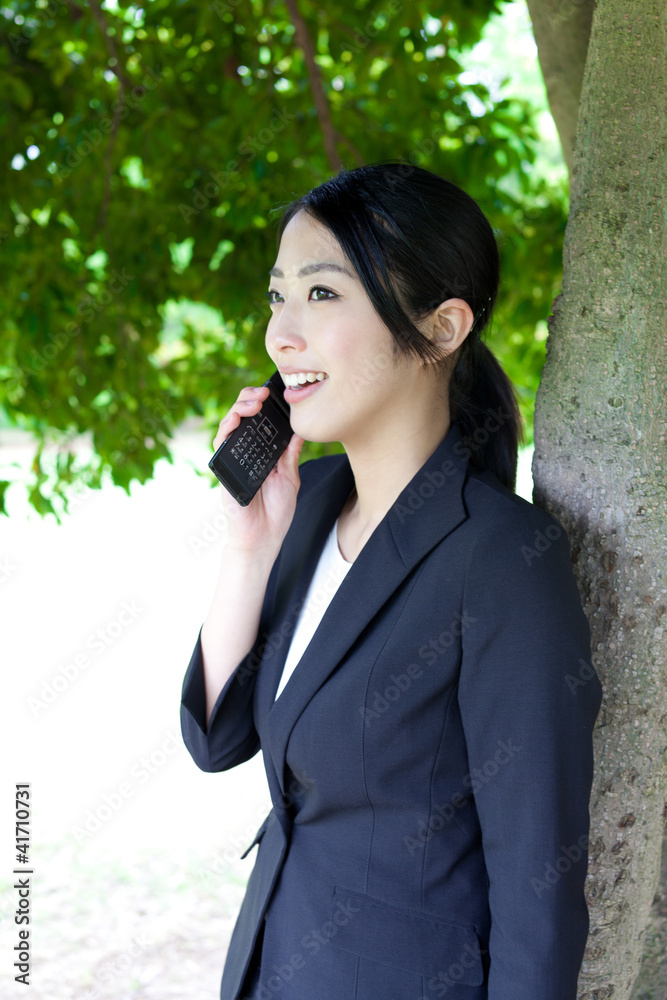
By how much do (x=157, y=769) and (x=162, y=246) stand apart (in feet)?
12.9

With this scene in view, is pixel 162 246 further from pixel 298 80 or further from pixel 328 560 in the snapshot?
pixel 328 560

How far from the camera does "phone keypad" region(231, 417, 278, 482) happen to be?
188 centimetres

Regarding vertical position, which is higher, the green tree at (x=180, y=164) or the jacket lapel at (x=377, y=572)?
the green tree at (x=180, y=164)

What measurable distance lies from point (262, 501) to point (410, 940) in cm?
97

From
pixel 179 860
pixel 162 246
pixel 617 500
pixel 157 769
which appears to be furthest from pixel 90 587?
pixel 617 500

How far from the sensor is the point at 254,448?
191 centimetres

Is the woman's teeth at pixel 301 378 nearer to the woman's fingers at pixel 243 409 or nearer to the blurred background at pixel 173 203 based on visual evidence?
the woman's fingers at pixel 243 409

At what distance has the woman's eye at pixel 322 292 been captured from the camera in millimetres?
1600

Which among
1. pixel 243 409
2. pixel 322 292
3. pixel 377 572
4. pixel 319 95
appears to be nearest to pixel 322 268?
pixel 322 292

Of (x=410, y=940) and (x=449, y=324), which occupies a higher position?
(x=449, y=324)

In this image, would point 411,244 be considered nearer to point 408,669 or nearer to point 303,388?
point 303,388

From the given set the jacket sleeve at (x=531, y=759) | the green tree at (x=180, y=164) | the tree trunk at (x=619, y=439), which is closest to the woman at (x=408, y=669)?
the jacket sleeve at (x=531, y=759)

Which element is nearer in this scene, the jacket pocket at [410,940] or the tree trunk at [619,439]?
the jacket pocket at [410,940]

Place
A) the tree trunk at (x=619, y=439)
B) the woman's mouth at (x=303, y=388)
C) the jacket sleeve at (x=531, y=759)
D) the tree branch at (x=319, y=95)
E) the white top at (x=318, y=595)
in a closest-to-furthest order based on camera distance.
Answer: the jacket sleeve at (x=531, y=759) < the tree trunk at (x=619, y=439) < the woman's mouth at (x=303, y=388) < the white top at (x=318, y=595) < the tree branch at (x=319, y=95)
